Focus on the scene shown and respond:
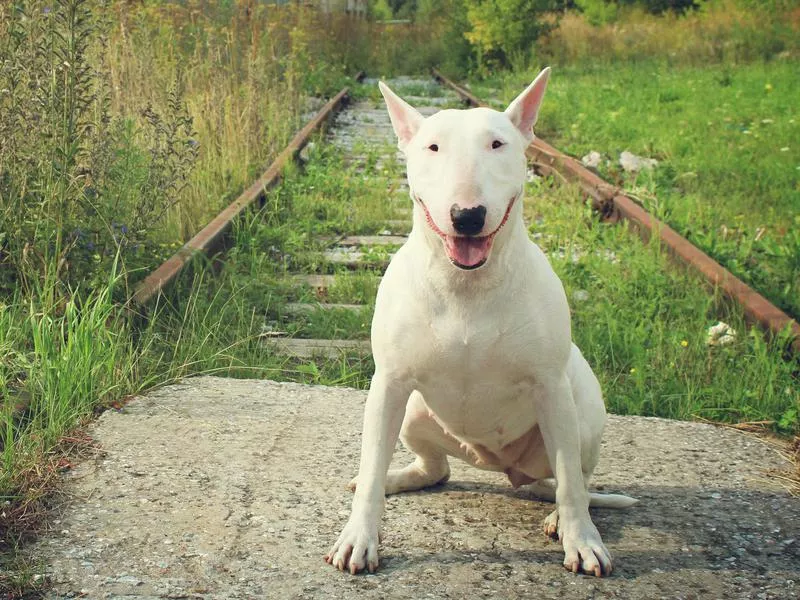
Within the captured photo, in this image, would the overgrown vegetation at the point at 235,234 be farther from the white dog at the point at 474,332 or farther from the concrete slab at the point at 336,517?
the white dog at the point at 474,332

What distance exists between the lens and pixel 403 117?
290 cm

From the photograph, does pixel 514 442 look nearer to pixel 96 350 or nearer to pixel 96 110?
pixel 96 350

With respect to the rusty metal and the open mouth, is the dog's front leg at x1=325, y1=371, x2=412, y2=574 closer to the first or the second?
the open mouth

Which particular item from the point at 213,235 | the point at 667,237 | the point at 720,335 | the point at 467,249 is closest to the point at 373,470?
the point at 467,249

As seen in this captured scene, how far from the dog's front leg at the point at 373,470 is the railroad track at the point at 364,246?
2.10 meters

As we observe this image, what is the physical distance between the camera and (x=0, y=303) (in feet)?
13.8

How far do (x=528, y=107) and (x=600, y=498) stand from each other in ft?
4.47

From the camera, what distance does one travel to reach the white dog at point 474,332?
2672 millimetres

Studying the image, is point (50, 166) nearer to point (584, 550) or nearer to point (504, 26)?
point (584, 550)

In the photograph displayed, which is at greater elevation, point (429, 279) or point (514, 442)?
point (429, 279)

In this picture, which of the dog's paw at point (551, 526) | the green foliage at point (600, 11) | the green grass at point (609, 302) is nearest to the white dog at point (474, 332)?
the dog's paw at point (551, 526)

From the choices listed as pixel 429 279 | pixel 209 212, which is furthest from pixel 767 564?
pixel 209 212

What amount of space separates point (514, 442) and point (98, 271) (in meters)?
2.29

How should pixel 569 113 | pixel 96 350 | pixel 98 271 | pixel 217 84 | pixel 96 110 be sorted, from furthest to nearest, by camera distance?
pixel 569 113 → pixel 217 84 → pixel 96 110 → pixel 98 271 → pixel 96 350
